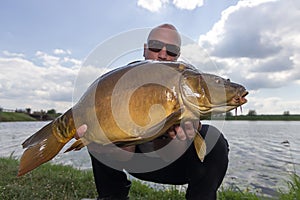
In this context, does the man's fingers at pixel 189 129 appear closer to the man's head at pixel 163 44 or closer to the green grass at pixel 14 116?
the man's head at pixel 163 44

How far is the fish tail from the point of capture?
1.67 m

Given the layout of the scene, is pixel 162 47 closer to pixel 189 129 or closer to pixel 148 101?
pixel 189 129

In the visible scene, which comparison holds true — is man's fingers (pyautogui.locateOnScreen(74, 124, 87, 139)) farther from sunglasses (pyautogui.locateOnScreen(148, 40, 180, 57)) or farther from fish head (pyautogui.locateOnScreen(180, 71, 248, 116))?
sunglasses (pyautogui.locateOnScreen(148, 40, 180, 57))

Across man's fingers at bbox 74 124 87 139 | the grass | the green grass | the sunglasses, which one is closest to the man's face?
the sunglasses

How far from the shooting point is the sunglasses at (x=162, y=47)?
2.84 m

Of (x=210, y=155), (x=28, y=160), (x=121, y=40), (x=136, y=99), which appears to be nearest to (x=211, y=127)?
(x=210, y=155)

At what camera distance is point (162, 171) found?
2.45 metres

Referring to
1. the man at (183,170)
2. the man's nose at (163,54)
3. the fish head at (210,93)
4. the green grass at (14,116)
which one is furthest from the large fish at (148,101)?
the green grass at (14,116)

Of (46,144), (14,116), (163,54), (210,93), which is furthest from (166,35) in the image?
(14,116)

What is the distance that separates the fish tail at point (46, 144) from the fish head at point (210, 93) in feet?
2.19

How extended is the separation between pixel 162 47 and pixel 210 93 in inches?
56.5

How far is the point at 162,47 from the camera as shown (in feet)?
9.37

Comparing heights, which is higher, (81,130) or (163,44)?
(163,44)

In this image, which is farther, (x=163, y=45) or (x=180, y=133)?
(x=163, y=45)
